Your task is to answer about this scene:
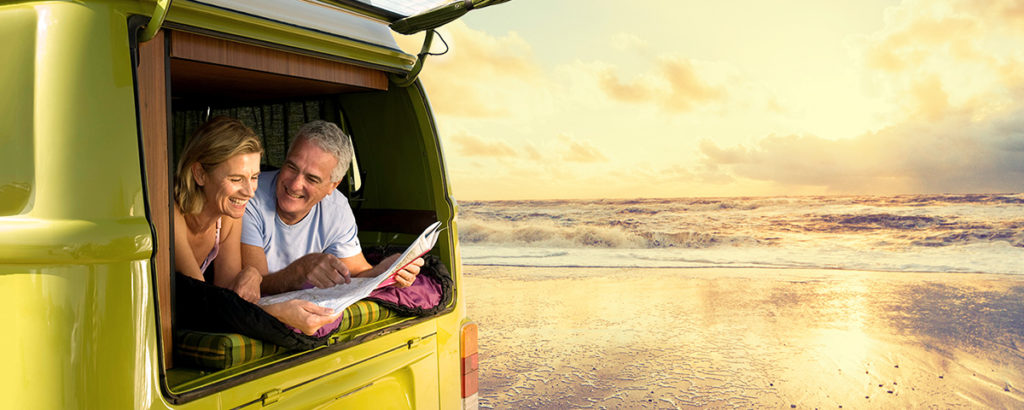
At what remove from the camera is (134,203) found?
1430 mm

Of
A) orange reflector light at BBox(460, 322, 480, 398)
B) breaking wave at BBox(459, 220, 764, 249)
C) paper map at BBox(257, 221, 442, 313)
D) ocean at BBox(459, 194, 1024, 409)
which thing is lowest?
ocean at BBox(459, 194, 1024, 409)

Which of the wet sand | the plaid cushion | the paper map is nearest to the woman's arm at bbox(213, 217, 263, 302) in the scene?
the paper map

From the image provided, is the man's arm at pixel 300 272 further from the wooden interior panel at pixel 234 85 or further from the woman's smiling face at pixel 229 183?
the wooden interior panel at pixel 234 85

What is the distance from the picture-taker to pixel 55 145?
1359mm

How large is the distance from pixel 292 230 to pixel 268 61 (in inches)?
36.2

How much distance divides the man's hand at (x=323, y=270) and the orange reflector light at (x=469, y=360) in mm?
473

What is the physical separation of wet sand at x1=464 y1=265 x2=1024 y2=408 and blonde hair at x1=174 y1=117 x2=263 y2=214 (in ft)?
13.7

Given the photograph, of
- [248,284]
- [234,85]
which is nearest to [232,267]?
[248,284]

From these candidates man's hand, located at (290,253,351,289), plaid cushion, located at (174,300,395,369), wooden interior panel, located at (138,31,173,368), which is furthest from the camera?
man's hand, located at (290,253,351,289)

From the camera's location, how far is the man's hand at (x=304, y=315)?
192 centimetres

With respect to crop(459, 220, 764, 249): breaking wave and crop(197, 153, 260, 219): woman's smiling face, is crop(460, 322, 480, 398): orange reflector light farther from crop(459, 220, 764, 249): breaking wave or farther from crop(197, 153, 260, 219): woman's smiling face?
crop(459, 220, 764, 249): breaking wave

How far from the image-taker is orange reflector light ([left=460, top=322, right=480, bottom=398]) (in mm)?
2598

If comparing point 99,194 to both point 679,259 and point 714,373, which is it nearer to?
point 714,373

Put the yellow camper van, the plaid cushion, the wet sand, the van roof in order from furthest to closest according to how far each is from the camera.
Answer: the wet sand
the van roof
the plaid cushion
the yellow camper van
